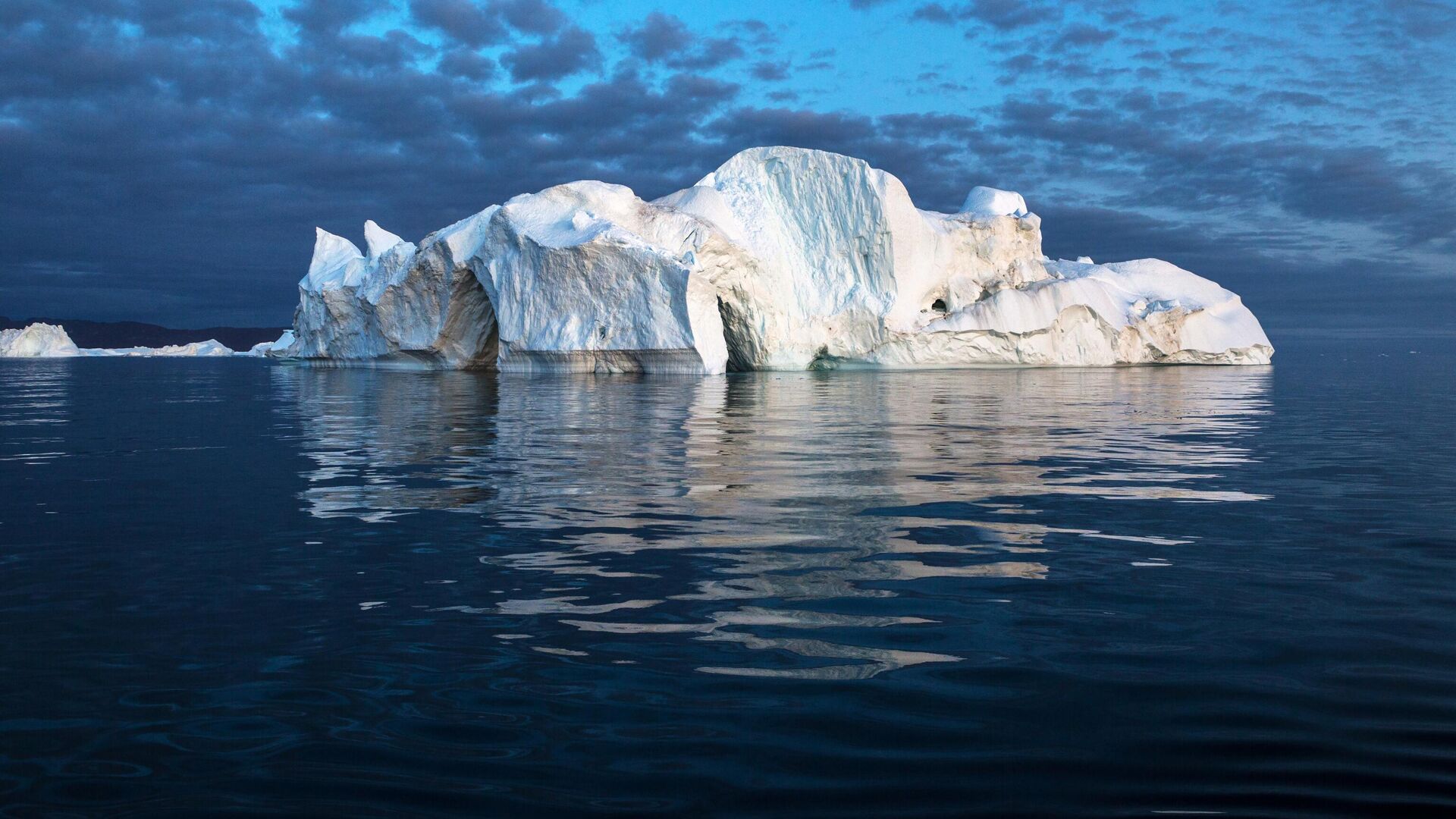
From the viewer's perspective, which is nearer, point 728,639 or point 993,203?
point 728,639

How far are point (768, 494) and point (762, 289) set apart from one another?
24.4 metres

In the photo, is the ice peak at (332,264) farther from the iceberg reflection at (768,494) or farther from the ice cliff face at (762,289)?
the iceberg reflection at (768,494)

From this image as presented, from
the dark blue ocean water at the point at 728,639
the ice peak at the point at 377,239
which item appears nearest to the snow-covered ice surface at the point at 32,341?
the ice peak at the point at 377,239

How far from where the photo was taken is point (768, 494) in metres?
6.60

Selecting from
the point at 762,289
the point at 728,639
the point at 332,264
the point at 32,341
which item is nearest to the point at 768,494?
the point at 728,639

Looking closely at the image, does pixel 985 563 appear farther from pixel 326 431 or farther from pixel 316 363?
pixel 316 363

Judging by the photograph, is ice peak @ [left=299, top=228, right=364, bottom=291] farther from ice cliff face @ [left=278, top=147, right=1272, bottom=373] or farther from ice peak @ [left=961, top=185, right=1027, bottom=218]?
ice peak @ [left=961, top=185, right=1027, bottom=218]

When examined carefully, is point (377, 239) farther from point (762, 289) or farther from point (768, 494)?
point (768, 494)

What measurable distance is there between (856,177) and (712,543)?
2849cm

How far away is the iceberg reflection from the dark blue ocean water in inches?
1.7

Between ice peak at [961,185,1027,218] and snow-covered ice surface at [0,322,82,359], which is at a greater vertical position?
ice peak at [961,185,1027,218]

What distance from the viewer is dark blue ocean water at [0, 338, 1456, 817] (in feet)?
7.57

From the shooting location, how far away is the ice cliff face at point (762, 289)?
27172mm

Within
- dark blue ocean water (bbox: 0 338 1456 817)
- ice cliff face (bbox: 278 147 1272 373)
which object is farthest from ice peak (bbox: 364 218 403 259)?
dark blue ocean water (bbox: 0 338 1456 817)
